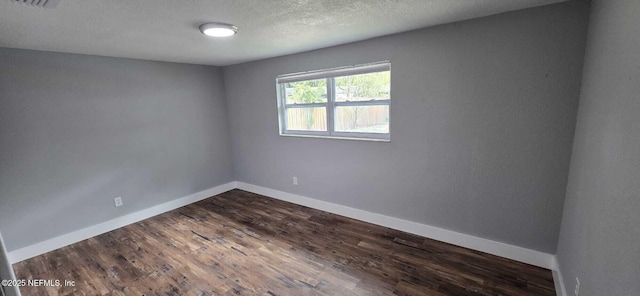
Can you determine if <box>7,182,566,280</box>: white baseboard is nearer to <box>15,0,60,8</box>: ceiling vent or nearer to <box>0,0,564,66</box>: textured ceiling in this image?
<box>0,0,564,66</box>: textured ceiling

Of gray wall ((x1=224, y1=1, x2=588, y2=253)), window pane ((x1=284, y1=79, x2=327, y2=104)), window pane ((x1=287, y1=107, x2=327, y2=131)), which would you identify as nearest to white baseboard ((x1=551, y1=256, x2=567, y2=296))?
gray wall ((x1=224, y1=1, x2=588, y2=253))

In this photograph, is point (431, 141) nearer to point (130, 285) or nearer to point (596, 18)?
point (596, 18)

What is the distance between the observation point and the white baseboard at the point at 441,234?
2168 mm

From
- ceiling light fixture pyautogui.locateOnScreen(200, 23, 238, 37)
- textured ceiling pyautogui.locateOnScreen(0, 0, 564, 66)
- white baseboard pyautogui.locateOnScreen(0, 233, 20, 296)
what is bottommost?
white baseboard pyautogui.locateOnScreen(0, 233, 20, 296)

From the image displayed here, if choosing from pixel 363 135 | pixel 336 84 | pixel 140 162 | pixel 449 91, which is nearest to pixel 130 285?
pixel 140 162

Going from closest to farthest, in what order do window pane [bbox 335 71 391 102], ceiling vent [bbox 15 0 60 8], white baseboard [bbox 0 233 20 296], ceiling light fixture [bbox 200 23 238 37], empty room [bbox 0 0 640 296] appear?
white baseboard [bbox 0 233 20 296], ceiling vent [bbox 15 0 60 8], empty room [bbox 0 0 640 296], ceiling light fixture [bbox 200 23 238 37], window pane [bbox 335 71 391 102]

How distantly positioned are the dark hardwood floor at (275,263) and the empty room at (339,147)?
0.02 meters

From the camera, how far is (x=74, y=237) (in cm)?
288

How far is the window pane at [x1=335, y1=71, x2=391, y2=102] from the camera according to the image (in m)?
2.76

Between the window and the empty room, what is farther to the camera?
the window

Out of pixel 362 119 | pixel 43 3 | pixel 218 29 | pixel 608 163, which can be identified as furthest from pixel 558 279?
pixel 43 3

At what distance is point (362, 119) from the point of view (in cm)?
303

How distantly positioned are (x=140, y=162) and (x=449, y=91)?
12.1 feet

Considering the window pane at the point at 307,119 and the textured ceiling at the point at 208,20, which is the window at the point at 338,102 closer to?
the window pane at the point at 307,119
